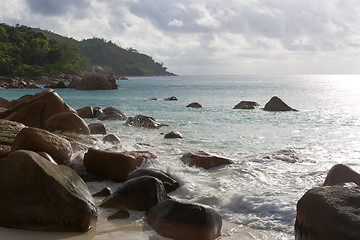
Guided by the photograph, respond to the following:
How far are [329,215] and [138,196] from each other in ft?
6.63

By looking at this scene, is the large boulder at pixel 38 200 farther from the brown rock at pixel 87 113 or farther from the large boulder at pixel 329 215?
the brown rock at pixel 87 113

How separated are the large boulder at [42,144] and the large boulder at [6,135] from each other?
0.14m

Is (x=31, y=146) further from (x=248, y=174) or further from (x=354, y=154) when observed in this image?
(x=354, y=154)

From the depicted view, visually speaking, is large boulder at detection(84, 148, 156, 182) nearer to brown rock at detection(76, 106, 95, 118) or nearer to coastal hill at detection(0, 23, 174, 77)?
brown rock at detection(76, 106, 95, 118)

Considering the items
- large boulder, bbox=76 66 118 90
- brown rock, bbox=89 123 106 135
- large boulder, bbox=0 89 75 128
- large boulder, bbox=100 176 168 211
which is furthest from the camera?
large boulder, bbox=76 66 118 90

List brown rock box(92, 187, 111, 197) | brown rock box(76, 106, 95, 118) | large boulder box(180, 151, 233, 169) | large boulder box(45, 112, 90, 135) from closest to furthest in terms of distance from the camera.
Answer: brown rock box(92, 187, 111, 197)
large boulder box(180, 151, 233, 169)
large boulder box(45, 112, 90, 135)
brown rock box(76, 106, 95, 118)

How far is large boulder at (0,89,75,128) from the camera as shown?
8953 millimetres

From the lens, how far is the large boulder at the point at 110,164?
539cm

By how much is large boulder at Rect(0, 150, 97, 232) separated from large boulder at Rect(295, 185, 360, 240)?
74.9 inches

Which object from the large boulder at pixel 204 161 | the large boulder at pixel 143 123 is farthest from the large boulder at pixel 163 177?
the large boulder at pixel 143 123

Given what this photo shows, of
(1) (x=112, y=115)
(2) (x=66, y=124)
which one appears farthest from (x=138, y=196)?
(1) (x=112, y=115)

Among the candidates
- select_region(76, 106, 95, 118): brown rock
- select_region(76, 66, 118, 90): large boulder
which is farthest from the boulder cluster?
select_region(76, 66, 118, 90): large boulder

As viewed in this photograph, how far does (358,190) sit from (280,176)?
2.54m

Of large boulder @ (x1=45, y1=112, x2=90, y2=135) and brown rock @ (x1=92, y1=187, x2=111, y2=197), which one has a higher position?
large boulder @ (x1=45, y1=112, x2=90, y2=135)
